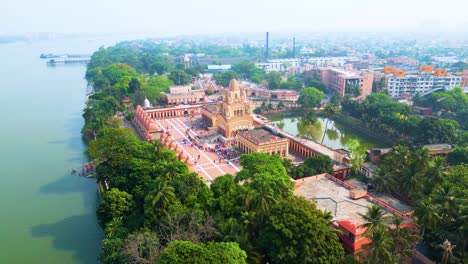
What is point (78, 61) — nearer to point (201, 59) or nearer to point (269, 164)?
point (201, 59)

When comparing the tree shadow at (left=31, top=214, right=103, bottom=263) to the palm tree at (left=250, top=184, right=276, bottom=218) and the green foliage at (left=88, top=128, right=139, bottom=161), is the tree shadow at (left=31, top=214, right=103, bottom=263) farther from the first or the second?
the palm tree at (left=250, top=184, right=276, bottom=218)

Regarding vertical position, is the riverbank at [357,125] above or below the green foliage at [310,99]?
below

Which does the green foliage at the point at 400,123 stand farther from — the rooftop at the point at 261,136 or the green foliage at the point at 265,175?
the green foliage at the point at 265,175

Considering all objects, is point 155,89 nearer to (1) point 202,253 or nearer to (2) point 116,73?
(2) point 116,73

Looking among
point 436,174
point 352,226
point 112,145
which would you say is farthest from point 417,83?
point 112,145

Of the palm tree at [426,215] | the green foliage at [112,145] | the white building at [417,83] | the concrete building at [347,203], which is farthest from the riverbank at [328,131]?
the palm tree at [426,215]

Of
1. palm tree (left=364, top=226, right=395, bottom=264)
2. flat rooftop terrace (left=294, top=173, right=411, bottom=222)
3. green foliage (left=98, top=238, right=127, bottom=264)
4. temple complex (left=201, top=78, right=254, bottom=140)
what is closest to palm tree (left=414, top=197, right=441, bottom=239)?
flat rooftop terrace (left=294, top=173, right=411, bottom=222)
